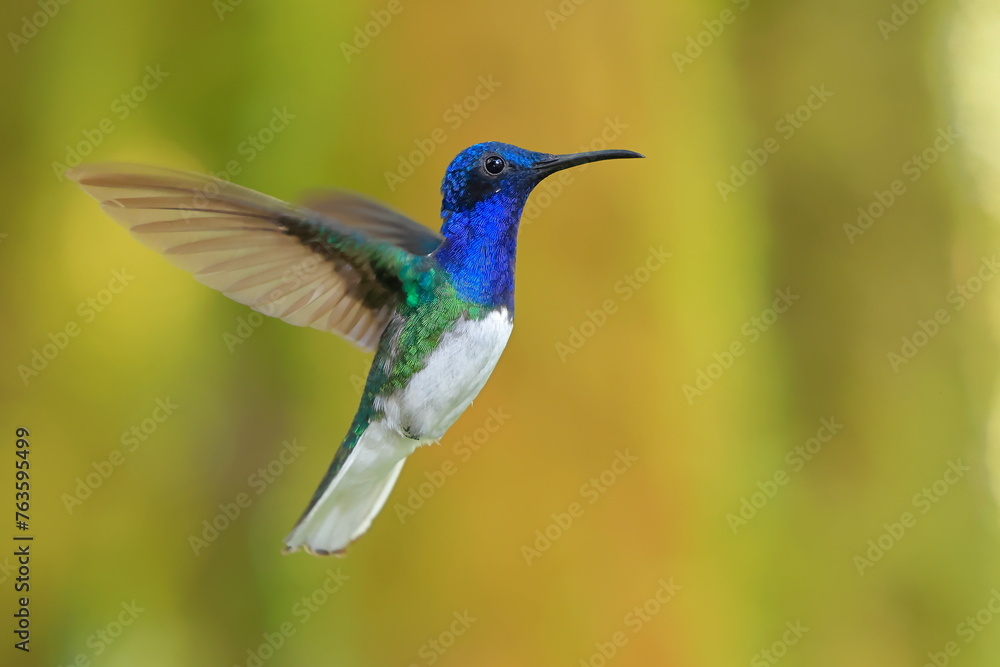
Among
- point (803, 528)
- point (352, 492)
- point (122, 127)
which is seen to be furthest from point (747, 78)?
point (352, 492)

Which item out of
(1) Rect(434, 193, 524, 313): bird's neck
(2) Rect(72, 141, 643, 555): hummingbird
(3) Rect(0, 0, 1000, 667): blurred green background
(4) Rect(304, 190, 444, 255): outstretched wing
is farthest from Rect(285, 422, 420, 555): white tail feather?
(3) Rect(0, 0, 1000, 667): blurred green background

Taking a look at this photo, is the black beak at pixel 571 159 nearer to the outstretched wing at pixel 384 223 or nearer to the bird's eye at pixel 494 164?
the bird's eye at pixel 494 164

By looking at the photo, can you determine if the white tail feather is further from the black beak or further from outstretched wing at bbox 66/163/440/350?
the black beak

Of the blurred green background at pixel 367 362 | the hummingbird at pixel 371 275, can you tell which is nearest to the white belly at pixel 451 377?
the hummingbird at pixel 371 275

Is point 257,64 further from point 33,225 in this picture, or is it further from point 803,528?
point 803,528

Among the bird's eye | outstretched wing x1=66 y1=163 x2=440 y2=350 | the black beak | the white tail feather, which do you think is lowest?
the white tail feather

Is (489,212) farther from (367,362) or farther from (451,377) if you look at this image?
(367,362)

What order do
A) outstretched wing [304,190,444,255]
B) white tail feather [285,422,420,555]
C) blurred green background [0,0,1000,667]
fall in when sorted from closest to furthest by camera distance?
white tail feather [285,422,420,555]
outstretched wing [304,190,444,255]
blurred green background [0,0,1000,667]
